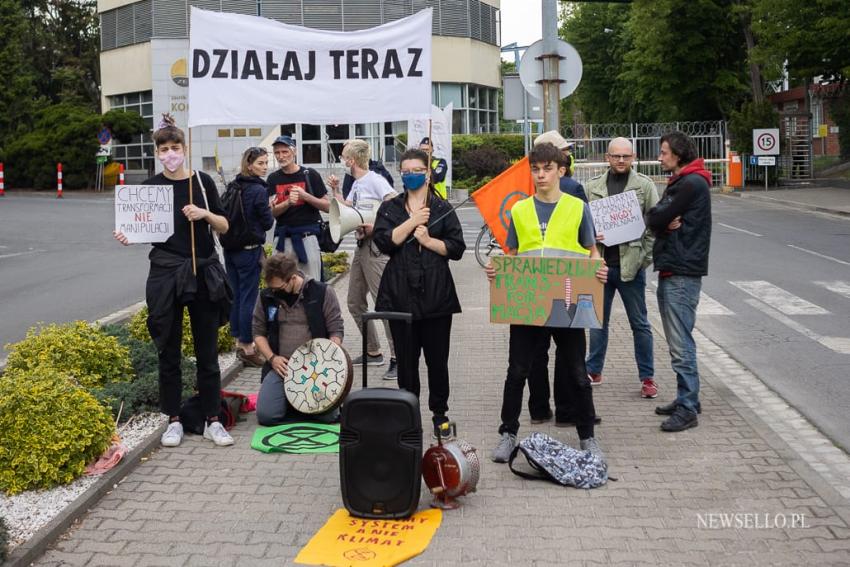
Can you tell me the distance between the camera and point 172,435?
6.73 meters

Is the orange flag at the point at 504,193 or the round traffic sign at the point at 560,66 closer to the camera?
the orange flag at the point at 504,193

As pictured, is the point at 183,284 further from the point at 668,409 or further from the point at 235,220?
the point at 668,409

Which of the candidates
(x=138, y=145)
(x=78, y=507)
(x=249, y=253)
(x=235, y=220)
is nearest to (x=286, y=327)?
(x=235, y=220)

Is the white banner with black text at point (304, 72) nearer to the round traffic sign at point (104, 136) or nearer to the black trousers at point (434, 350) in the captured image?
the black trousers at point (434, 350)

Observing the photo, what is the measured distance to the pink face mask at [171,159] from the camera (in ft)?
21.7

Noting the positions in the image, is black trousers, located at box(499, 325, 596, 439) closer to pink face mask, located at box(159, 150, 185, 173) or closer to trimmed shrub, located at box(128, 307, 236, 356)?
pink face mask, located at box(159, 150, 185, 173)

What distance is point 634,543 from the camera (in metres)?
4.91

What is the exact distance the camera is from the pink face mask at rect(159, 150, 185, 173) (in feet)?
21.7

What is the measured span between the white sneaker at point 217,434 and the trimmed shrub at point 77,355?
1.00m

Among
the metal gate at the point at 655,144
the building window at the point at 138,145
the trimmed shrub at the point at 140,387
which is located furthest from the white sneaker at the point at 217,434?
the building window at the point at 138,145

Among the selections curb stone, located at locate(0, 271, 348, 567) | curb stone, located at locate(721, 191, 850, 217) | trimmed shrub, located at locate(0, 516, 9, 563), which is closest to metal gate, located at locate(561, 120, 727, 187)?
curb stone, located at locate(721, 191, 850, 217)

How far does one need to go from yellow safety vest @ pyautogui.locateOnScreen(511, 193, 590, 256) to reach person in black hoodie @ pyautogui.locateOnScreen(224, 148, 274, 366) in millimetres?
3055

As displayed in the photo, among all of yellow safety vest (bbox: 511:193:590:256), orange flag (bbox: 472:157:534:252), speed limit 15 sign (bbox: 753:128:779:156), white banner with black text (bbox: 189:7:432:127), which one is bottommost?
yellow safety vest (bbox: 511:193:590:256)

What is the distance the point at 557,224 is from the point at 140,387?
3.26 meters
